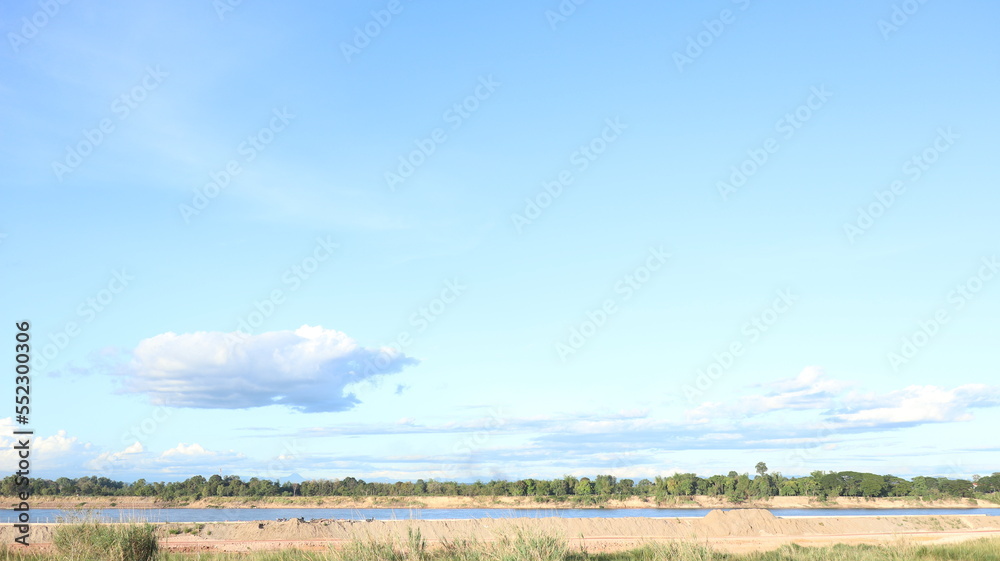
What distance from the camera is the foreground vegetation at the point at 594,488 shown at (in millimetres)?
121188

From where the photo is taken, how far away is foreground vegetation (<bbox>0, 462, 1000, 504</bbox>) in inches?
4771

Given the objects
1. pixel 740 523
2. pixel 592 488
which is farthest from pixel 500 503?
pixel 740 523

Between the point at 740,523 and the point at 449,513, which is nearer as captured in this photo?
the point at 740,523

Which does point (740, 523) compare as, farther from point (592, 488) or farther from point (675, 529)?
point (592, 488)

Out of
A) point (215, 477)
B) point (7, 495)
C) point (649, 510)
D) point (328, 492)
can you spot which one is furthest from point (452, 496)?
point (7, 495)

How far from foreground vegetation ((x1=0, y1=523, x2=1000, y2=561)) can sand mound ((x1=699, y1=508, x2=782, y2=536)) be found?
24117 mm

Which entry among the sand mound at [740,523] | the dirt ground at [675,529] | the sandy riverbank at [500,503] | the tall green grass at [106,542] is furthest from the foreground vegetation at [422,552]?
the sandy riverbank at [500,503]

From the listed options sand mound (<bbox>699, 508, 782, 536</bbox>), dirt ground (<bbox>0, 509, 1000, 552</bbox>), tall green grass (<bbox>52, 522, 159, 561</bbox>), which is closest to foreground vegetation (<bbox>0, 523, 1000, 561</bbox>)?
tall green grass (<bbox>52, 522, 159, 561</bbox>)

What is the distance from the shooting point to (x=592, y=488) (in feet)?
424

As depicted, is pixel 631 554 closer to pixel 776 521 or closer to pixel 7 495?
pixel 776 521

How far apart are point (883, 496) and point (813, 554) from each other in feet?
367

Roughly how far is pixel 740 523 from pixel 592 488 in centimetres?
7984

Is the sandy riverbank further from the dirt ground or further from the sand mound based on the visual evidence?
the sand mound

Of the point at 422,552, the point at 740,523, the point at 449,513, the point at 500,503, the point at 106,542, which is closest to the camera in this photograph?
the point at 422,552
